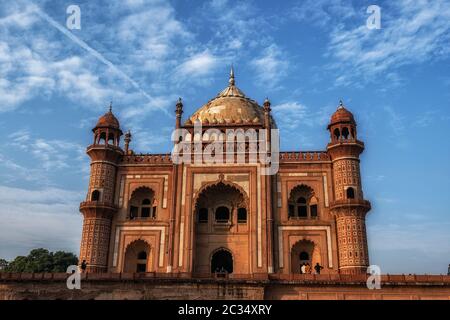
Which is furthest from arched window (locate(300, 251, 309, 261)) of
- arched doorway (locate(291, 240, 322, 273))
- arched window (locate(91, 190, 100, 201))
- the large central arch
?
arched window (locate(91, 190, 100, 201))

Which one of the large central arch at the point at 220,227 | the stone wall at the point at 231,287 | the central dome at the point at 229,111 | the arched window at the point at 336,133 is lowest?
the stone wall at the point at 231,287

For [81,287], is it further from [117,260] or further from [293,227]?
[293,227]

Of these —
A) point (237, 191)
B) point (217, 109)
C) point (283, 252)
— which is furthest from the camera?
point (217, 109)

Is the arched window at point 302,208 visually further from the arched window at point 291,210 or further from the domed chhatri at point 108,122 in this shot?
the domed chhatri at point 108,122

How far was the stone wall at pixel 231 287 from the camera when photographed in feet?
66.2

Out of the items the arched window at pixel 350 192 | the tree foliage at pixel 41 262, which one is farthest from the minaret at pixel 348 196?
the tree foliage at pixel 41 262

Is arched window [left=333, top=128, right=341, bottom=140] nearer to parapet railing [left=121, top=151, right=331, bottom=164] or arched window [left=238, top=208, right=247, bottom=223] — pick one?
parapet railing [left=121, top=151, right=331, bottom=164]

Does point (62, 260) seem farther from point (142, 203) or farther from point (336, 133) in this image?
point (336, 133)

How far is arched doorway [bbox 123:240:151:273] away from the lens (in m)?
26.6

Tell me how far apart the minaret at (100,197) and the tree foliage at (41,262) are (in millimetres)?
25757

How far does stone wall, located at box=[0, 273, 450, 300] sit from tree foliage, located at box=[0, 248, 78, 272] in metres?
29.8
